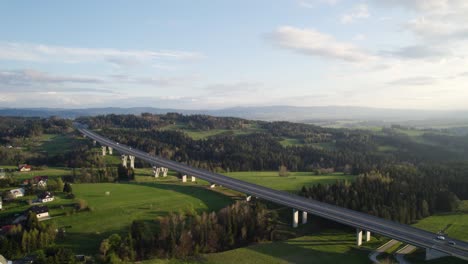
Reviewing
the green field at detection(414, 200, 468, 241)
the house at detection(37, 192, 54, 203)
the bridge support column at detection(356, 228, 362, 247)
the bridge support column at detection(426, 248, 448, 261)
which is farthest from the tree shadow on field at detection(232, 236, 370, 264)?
the house at detection(37, 192, 54, 203)

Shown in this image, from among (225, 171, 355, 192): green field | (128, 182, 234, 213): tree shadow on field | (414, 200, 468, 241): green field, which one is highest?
(225, 171, 355, 192): green field

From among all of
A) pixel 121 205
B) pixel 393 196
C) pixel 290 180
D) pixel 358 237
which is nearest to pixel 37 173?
pixel 121 205

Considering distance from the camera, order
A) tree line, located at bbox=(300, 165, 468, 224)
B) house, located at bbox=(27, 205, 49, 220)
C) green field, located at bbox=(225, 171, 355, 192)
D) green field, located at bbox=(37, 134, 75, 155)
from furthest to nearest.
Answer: green field, located at bbox=(37, 134, 75, 155)
green field, located at bbox=(225, 171, 355, 192)
tree line, located at bbox=(300, 165, 468, 224)
house, located at bbox=(27, 205, 49, 220)

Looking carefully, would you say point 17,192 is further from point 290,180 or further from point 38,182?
point 290,180

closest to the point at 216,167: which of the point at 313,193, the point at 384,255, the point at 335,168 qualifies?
the point at 335,168

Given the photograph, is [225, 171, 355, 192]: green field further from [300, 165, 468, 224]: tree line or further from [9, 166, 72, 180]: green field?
[9, 166, 72, 180]: green field

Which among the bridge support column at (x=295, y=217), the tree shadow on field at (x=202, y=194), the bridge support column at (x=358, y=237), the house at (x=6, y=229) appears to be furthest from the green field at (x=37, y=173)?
→ the bridge support column at (x=358, y=237)

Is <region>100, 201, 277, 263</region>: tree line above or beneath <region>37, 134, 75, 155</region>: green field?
beneath
